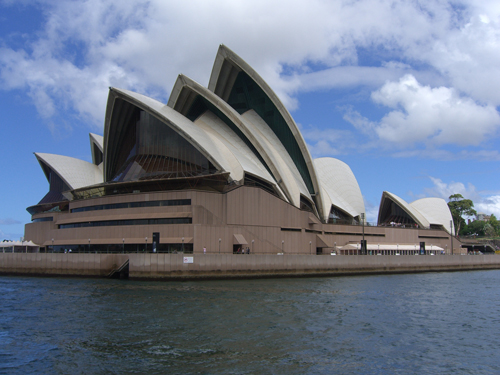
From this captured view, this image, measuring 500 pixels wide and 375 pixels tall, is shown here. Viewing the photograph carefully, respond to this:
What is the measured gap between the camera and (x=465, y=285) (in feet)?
118

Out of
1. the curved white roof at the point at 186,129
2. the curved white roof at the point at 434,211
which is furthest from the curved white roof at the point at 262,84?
the curved white roof at the point at 434,211

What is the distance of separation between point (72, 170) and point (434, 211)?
183ft

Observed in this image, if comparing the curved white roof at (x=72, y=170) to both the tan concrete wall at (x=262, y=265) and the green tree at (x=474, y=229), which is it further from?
the green tree at (x=474, y=229)

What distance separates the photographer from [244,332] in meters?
17.0

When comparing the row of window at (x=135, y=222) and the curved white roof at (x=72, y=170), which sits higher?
the curved white roof at (x=72, y=170)

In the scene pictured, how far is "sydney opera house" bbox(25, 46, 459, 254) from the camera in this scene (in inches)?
1609

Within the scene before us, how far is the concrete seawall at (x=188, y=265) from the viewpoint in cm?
3459

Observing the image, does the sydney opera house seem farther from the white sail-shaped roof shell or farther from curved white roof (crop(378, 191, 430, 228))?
curved white roof (crop(378, 191, 430, 228))

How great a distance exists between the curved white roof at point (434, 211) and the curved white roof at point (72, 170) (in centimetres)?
4957

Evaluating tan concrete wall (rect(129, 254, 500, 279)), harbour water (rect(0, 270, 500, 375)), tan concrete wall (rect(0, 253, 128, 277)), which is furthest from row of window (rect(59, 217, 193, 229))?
harbour water (rect(0, 270, 500, 375))

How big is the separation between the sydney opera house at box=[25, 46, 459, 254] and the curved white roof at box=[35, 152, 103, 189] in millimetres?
137

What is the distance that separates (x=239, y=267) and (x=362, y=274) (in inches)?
581

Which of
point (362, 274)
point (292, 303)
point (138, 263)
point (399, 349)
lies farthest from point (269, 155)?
point (399, 349)

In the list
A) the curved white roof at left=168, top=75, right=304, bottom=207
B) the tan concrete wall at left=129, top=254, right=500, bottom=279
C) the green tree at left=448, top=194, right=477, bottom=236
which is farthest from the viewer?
the green tree at left=448, top=194, right=477, bottom=236
